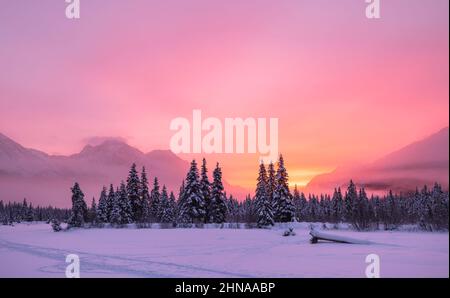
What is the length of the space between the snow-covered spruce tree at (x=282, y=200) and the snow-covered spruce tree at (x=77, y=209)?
2746 centimetres

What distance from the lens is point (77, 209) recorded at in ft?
189

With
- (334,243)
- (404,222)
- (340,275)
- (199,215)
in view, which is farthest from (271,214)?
(340,275)

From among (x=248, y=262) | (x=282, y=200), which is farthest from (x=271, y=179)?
(x=248, y=262)

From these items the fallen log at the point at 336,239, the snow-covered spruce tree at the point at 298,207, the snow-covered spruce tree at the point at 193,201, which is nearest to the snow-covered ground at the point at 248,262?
the fallen log at the point at 336,239

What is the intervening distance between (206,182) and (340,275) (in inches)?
1690

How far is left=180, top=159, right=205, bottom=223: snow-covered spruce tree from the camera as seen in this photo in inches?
2031

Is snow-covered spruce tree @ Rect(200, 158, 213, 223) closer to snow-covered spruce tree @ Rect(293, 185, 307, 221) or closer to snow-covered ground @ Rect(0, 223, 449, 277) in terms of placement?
snow-covered spruce tree @ Rect(293, 185, 307, 221)

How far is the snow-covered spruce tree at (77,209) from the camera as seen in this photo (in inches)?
2183

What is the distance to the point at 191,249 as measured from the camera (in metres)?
20.4

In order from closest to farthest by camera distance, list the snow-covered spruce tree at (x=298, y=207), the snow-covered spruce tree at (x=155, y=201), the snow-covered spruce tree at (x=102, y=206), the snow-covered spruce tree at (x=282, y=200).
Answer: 1. the snow-covered spruce tree at (x=282, y=200)
2. the snow-covered spruce tree at (x=102, y=206)
3. the snow-covered spruce tree at (x=155, y=201)
4. the snow-covered spruce tree at (x=298, y=207)

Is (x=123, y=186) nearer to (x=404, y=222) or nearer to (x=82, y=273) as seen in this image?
(x=404, y=222)

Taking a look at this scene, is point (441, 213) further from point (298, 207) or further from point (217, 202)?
point (298, 207)

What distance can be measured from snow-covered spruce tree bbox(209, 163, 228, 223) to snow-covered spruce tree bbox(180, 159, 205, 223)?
1.54m

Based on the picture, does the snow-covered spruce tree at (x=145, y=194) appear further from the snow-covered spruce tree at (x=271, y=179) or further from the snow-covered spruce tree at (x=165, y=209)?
the snow-covered spruce tree at (x=271, y=179)
